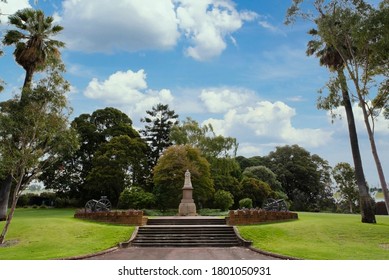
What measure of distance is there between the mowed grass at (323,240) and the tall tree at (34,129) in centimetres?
1126

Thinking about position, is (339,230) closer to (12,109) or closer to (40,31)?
(12,109)

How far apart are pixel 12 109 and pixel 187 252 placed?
Answer: 460 inches

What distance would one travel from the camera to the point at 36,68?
27156 mm

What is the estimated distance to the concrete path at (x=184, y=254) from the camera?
1467cm

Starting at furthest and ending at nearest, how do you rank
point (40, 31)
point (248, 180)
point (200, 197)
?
point (248, 180), point (200, 197), point (40, 31)

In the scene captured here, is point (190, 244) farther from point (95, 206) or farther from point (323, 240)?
point (95, 206)

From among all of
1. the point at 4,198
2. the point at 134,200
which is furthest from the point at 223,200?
the point at 4,198

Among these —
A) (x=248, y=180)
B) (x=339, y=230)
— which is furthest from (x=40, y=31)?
(x=248, y=180)

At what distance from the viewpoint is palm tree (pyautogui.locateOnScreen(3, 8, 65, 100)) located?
87.0 ft

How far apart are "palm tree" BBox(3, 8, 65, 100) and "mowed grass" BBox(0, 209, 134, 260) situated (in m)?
11.8

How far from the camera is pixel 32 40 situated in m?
26.9

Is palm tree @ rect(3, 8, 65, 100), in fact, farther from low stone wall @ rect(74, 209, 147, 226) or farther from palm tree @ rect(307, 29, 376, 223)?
palm tree @ rect(307, 29, 376, 223)

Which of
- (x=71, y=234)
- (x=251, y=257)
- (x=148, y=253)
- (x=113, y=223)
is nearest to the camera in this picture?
(x=251, y=257)

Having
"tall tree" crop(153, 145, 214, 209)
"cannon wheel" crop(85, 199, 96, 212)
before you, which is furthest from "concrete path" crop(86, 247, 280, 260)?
"tall tree" crop(153, 145, 214, 209)
